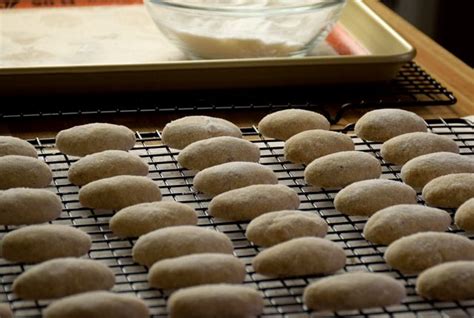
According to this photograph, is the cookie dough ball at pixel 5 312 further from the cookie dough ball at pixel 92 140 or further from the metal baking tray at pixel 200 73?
the metal baking tray at pixel 200 73

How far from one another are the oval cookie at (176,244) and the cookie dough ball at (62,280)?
0.19ft

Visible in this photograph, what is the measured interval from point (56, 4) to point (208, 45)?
1.82 ft

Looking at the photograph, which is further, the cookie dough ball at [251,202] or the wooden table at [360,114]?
the wooden table at [360,114]

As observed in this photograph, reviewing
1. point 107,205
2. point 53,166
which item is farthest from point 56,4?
point 107,205

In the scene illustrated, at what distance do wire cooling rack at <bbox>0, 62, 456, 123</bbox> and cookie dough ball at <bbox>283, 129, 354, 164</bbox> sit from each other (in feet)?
0.53

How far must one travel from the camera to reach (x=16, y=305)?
948mm

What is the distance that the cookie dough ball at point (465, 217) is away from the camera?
3.61 feet

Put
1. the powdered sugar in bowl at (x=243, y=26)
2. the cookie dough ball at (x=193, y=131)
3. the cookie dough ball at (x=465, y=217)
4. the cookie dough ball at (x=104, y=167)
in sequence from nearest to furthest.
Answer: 1. the cookie dough ball at (x=465, y=217)
2. the cookie dough ball at (x=104, y=167)
3. the cookie dough ball at (x=193, y=131)
4. the powdered sugar in bowl at (x=243, y=26)

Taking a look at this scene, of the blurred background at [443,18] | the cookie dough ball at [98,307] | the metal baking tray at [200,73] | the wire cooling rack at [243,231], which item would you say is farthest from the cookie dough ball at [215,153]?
the blurred background at [443,18]

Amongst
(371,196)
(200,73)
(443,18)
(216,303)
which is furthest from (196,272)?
(443,18)

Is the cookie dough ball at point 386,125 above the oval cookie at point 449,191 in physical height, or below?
above

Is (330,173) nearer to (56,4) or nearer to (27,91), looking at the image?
(27,91)

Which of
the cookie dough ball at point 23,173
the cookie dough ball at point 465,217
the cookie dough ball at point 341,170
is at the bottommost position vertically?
the cookie dough ball at point 465,217

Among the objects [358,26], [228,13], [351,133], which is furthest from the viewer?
[358,26]
